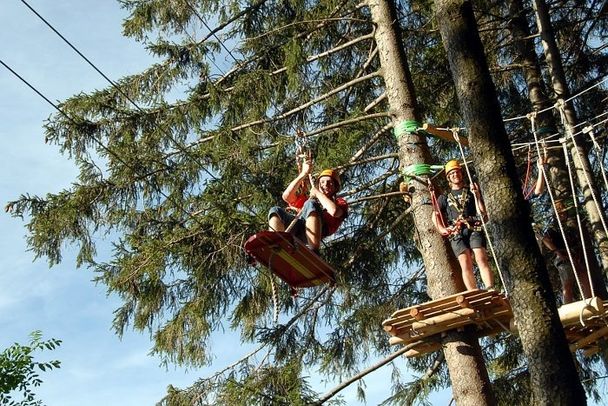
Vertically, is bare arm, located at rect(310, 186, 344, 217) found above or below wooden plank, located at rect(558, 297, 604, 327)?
above

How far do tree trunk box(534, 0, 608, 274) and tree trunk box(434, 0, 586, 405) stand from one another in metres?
2.25

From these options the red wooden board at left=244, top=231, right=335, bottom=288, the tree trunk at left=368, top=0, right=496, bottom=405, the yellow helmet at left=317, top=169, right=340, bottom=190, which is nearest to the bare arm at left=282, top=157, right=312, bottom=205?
the yellow helmet at left=317, top=169, right=340, bottom=190

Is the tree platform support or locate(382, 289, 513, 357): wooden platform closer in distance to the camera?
locate(382, 289, 513, 357): wooden platform

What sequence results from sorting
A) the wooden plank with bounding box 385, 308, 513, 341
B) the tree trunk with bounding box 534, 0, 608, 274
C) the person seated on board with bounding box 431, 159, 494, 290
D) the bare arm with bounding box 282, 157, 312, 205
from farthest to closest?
the tree trunk with bounding box 534, 0, 608, 274
the bare arm with bounding box 282, 157, 312, 205
the person seated on board with bounding box 431, 159, 494, 290
the wooden plank with bounding box 385, 308, 513, 341

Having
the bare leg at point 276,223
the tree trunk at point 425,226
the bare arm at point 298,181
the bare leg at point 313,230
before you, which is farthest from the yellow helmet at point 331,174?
the tree trunk at point 425,226

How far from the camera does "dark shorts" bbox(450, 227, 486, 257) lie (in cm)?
750

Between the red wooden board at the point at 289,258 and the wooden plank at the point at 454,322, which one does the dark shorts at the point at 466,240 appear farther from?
the red wooden board at the point at 289,258

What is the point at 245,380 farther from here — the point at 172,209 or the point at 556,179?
the point at 556,179

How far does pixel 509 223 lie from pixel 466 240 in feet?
7.03

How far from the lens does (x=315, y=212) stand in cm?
780

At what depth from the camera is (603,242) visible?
343 inches

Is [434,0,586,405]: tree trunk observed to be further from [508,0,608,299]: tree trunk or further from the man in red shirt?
[508,0,608,299]: tree trunk

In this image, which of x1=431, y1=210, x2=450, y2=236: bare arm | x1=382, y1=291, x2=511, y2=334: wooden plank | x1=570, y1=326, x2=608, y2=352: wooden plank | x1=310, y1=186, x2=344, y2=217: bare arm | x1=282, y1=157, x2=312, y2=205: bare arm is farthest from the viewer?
x1=282, y1=157, x2=312, y2=205: bare arm

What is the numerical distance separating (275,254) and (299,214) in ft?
1.90
